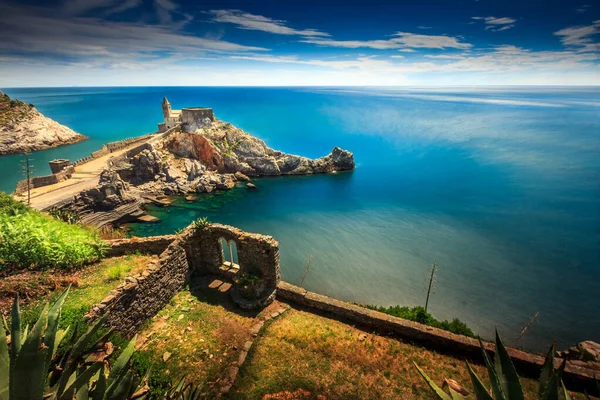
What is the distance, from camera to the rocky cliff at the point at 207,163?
44812 millimetres

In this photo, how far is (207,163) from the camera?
5169 cm

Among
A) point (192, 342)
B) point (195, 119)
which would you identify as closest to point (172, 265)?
point (192, 342)

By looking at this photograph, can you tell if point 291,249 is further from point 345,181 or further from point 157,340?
point 345,181

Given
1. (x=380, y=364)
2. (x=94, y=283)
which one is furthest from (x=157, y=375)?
(x=380, y=364)

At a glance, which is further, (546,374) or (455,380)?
(455,380)

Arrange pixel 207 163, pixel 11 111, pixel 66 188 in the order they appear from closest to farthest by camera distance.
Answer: pixel 66 188, pixel 207 163, pixel 11 111

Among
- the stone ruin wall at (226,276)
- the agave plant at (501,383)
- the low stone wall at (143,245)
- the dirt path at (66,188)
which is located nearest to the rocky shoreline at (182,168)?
the dirt path at (66,188)

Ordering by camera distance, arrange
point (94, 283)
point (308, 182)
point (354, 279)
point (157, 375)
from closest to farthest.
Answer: point (157, 375), point (94, 283), point (354, 279), point (308, 182)

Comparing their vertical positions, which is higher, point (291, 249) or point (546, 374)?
point (546, 374)

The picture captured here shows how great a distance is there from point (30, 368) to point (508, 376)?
20.5 feet

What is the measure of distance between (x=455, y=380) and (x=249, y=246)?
10882mm

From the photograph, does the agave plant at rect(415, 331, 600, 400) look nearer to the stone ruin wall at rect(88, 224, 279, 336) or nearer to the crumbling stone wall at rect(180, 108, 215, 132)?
the stone ruin wall at rect(88, 224, 279, 336)

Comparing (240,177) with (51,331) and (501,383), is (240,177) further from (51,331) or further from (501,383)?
(501,383)

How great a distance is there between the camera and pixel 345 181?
57.0m
